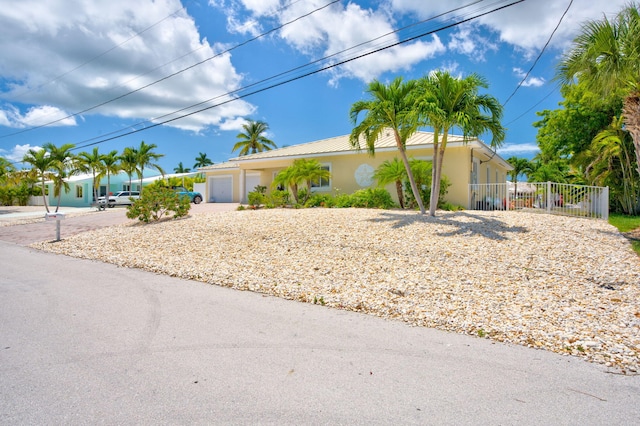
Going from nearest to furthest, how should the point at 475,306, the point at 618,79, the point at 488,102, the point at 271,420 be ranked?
the point at 271,420 < the point at 475,306 < the point at 618,79 < the point at 488,102

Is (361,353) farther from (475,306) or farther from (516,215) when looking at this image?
(516,215)

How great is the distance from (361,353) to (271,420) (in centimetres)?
140

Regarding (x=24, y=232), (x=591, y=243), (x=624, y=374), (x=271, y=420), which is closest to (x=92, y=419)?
(x=271, y=420)

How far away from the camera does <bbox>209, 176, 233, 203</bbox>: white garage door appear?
27.7 metres

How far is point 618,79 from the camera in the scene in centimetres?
922

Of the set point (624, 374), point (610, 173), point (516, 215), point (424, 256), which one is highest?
point (610, 173)

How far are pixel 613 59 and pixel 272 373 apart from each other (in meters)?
11.0

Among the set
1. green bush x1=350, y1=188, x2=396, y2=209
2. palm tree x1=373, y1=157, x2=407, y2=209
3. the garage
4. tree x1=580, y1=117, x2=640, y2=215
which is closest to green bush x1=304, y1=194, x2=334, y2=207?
green bush x1=350, y1=188, x2=396, y2=209

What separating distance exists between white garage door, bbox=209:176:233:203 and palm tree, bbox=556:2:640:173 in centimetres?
2249

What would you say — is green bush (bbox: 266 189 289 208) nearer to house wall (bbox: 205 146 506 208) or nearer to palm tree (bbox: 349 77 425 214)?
house wall (bbox: 205 146 506 208)

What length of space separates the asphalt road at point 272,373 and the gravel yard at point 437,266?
58cm

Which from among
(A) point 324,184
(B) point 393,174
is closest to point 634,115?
(B) point 393,174

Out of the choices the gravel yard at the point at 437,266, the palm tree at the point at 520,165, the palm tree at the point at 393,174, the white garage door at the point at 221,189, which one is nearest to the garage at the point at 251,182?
the white garage door at the point at 221,189

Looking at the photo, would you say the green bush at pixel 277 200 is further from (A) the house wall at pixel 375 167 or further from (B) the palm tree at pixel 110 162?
(B) the palm tree at pixel 110 162
